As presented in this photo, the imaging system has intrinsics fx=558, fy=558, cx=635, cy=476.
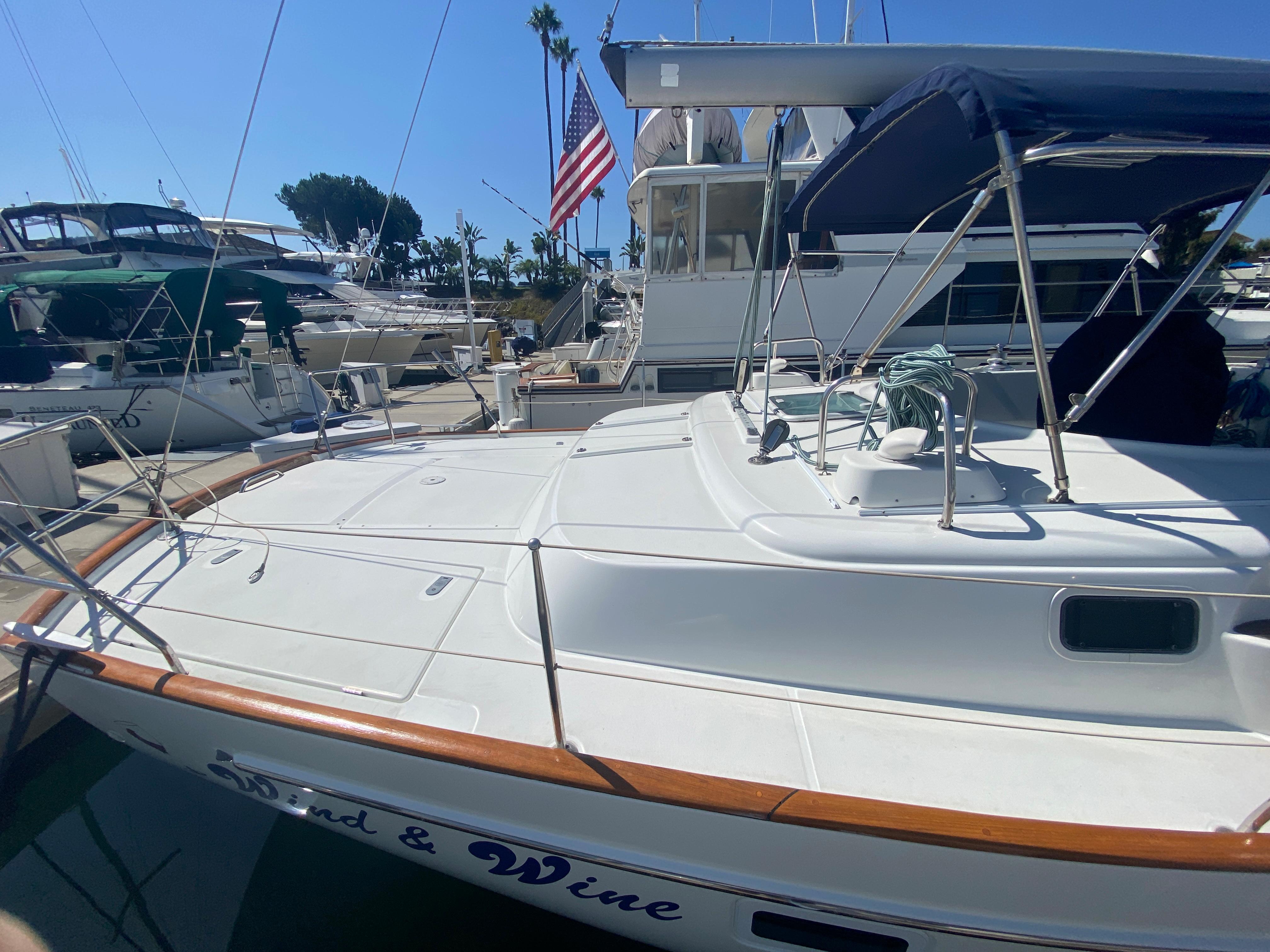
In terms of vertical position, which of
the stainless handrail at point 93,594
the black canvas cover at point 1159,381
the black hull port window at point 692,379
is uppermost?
the black canvas cover at point 1159,381

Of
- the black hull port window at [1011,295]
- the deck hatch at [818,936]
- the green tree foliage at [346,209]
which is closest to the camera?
the deck hatch at [818,936]

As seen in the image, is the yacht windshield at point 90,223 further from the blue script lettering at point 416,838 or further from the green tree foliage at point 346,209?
the green tree foliage at point 346,209

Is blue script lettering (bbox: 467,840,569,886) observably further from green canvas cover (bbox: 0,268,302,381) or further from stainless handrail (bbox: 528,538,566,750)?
green canvas cover (bbox: 0,268,302,381)

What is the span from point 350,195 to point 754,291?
197ft

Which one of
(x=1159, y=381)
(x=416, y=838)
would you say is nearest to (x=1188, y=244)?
(x=1159, y=381)

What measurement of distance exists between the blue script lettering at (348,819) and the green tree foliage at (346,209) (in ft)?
173

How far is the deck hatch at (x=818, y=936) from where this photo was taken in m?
1.41

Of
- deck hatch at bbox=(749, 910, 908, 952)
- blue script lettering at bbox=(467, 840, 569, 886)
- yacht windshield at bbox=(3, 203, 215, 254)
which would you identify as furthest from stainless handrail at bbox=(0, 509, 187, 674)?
yacht windshield at bbox=(3, 203, 215, 254)

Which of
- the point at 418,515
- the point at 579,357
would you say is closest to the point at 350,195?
the point at 579,357

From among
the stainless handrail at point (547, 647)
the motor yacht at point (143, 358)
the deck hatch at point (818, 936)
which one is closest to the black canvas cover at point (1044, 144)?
the stainless handrail at point (547, 647)

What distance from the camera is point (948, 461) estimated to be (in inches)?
59.8

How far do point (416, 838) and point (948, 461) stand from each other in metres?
1.88

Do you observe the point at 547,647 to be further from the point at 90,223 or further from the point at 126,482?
the point at 90,223

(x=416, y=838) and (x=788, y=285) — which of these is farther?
(x=788, y=285)
